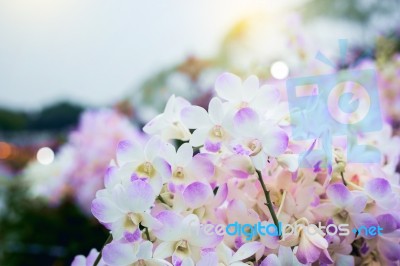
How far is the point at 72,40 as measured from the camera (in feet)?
3.36

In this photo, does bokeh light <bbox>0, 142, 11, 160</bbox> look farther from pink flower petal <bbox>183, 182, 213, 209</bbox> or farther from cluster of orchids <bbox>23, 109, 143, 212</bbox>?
pink flower petal <bbox>183, 182, 213, 209</bbox>

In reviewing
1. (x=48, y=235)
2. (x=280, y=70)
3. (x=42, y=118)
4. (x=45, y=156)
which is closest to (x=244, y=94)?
(x=280, y=70)

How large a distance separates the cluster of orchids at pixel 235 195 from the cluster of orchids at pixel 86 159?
0.40 meters

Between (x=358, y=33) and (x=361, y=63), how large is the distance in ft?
0.99

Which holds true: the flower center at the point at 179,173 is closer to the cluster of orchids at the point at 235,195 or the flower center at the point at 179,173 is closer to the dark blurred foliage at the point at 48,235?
the cluster of orchids at the point at 235,195

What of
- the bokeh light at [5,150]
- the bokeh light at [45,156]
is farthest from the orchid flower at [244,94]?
the bokeh light at [5,150]

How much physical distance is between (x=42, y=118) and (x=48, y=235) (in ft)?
1.28

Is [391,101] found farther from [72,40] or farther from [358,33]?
[72,40]

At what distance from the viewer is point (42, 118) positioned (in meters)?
1.08

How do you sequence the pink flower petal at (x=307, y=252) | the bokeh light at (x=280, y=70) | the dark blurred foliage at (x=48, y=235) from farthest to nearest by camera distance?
1. the dark blurred foliage at (x=48, y=235)
2. the bokeh light at (x=280, y=70)
3. the pink flower petal at (x=307, y=252)

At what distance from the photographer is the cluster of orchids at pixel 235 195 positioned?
23cm

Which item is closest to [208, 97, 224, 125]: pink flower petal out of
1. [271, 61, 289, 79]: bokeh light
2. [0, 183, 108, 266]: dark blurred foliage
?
[271, 61, 289, 79]: bokeh light

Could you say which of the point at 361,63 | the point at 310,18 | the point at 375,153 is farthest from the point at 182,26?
the point at 375,153

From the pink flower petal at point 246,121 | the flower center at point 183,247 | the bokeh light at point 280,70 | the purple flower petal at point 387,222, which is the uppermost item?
the pink flower petal at point 246,121
